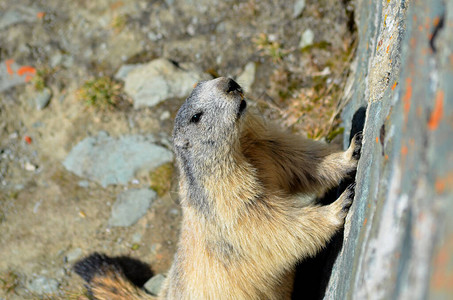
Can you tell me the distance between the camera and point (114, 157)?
7125 mm

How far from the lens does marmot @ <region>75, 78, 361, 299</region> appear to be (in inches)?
166

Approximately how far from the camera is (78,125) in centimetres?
752

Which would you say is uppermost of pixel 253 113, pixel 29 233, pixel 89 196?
pixel 253 113

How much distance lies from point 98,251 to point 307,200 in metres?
3.20

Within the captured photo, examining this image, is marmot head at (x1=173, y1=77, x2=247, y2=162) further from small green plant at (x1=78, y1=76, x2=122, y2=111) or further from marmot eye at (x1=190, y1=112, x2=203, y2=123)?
small green plant at (x1=78, y1=76, x2=122, y2=111)

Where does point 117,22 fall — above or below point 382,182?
above

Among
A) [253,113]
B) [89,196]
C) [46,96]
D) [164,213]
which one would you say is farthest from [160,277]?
[46,96]

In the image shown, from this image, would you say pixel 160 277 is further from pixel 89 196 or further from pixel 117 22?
pixel 117 22

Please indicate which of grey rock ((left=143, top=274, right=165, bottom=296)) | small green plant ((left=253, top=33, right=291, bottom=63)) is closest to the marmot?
grey rock ((left=143, top=274, right=165, bottom=296))

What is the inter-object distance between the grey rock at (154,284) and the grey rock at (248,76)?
3155 mm

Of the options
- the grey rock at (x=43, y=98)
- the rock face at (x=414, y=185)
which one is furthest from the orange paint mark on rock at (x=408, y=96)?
the grey rock at (x=43, y=98)

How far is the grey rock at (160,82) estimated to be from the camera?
742cm

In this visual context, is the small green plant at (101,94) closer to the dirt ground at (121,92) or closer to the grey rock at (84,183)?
the dirt ground at (121,92)

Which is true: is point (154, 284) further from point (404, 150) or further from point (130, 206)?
point (404, 150)
